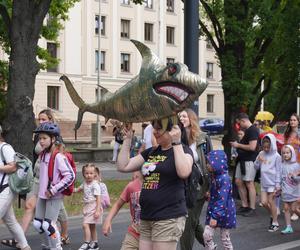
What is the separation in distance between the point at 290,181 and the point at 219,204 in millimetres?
3093

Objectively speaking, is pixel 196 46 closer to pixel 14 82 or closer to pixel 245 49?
pixel 14 82

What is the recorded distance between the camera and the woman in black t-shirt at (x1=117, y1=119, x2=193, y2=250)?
5.18 metres

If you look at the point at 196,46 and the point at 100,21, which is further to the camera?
the point at 100,21

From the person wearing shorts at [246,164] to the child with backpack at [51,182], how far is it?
463cm

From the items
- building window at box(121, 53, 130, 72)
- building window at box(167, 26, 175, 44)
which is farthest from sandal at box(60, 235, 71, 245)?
building window at box(167, 26, 175, 44)

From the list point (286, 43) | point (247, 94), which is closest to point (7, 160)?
point (247, 94)

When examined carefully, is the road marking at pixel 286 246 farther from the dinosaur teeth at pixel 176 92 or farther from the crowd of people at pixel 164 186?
the dinosaur teeth at pixel 176 92

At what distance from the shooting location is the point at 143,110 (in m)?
4.93

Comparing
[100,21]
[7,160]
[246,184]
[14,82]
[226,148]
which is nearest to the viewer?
[7,160]

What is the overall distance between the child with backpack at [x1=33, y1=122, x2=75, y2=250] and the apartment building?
1730 inches

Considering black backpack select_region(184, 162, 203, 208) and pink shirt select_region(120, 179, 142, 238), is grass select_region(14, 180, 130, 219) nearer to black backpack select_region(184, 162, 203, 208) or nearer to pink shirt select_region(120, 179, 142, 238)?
pink shirt select_region(120, 179, 142, 238)

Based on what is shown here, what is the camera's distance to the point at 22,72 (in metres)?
13.2

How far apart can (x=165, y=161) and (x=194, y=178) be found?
590 mm

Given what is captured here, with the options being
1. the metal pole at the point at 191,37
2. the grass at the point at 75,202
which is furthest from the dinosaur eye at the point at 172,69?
the grass at the point at 75,202
